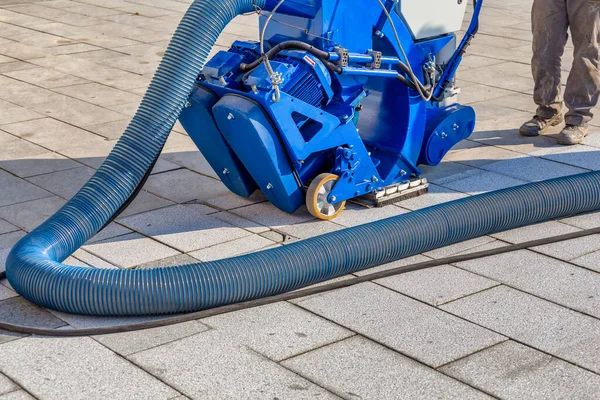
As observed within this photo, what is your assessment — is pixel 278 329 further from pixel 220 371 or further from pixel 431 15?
pixel 431 15

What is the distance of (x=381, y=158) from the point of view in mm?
5848

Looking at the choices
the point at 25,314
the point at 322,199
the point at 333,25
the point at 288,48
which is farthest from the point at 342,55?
the point at 25,314

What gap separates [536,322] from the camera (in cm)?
423

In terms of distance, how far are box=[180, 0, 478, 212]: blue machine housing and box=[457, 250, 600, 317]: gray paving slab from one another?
1022mm

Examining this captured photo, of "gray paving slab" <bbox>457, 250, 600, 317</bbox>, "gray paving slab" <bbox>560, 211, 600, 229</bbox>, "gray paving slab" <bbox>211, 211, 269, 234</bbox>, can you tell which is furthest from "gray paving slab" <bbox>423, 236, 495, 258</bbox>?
"gray paving slab" <bbox>211, 211, 269, 234</bbox>

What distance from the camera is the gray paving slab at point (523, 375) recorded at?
3639mm

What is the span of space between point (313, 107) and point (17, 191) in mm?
2177

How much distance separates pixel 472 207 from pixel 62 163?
9.85 ft

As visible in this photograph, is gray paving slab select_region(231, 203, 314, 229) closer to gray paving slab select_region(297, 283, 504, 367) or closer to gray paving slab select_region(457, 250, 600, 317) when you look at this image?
gray paving slab select_region(297, 283, 504, 367)

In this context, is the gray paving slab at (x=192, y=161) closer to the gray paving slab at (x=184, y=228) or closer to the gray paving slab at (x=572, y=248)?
the gray paving slab at (x=184, y=228)

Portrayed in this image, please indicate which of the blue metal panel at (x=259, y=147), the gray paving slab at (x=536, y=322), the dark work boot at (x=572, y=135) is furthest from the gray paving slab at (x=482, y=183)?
the gray paving slab at (x=536, y=322)

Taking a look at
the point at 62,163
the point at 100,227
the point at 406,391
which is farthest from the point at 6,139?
the point at 406,391

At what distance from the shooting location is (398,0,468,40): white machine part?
18.2 feet

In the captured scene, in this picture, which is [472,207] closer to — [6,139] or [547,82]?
[547,82]
